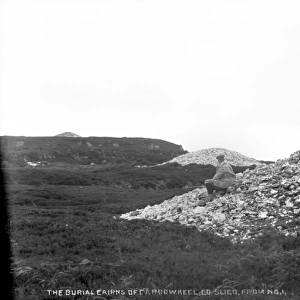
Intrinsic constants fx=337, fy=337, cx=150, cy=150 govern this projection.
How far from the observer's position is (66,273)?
27.7 ft

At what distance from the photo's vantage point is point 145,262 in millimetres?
9578

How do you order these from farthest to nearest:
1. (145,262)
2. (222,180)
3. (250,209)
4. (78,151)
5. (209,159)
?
(78,151) → (209,159) → (222,180) → (250,209) → (145,262)

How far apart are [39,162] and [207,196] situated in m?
50.4

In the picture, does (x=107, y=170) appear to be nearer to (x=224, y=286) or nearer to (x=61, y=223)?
(x=61, y=223)

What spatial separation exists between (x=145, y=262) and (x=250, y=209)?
7167mm

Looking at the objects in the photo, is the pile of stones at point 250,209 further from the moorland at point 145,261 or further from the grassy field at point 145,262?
the grassy field at point 145,262

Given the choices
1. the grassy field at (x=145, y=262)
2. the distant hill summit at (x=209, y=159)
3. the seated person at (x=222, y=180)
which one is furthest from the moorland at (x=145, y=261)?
the distant hill summit at (x=209, y=159)

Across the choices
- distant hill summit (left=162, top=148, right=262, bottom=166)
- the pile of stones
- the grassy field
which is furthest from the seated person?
distant hill summit (left=162, top=148, right=262, bottom=166)

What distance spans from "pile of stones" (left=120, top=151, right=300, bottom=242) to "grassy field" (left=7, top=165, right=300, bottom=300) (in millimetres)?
1115

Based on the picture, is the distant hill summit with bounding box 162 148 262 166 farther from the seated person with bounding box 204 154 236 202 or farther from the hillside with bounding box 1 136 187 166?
the seated person with bounding box 204 154 236 202

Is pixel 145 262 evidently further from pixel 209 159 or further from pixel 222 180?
pixel 209 159

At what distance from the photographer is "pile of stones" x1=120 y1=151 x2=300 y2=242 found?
13242mm

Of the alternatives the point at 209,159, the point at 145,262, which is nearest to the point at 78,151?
the point at 209,159

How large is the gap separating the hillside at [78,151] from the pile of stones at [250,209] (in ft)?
153
